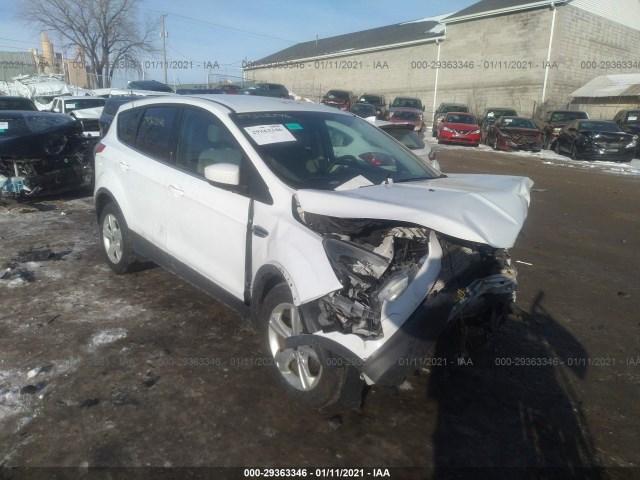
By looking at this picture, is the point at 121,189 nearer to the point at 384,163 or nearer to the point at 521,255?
the point at 384,163

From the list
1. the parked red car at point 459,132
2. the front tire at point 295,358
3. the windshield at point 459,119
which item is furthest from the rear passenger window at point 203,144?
the windshield at point 459,119

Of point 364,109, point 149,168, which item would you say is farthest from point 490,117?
point 149,168

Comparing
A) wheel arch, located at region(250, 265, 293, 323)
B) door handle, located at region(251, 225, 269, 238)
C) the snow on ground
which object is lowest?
the snow on ground

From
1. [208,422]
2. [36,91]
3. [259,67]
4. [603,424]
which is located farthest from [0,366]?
[259,67]

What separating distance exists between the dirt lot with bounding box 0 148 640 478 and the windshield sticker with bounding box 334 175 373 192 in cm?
120

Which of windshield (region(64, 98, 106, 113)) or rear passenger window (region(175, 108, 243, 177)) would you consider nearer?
rear passenger window (region(175, 108, 243, 177))

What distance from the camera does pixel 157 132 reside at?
452 cm

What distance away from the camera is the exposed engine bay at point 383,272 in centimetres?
270

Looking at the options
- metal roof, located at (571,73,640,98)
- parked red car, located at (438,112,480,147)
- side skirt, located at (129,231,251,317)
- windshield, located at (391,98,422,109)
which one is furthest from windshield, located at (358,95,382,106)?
side skirt, located at (129,231,251,317)

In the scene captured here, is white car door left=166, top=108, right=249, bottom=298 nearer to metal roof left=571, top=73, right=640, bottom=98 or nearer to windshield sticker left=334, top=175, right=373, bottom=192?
windshield sticker left=334, top=175, right=373, bottom=192

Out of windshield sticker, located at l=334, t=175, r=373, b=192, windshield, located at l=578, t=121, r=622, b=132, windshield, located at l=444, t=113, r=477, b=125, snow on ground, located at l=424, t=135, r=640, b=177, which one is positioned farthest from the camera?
windshield, located at l=444, t=113, r=477, b=125

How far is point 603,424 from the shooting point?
302 centimetres

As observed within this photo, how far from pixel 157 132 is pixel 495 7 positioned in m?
33.1

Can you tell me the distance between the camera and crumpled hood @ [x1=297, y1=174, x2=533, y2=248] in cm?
248
